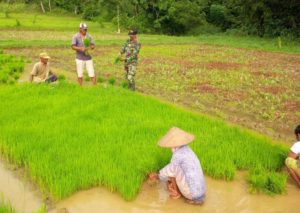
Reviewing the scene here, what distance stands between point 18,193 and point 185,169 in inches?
77.1

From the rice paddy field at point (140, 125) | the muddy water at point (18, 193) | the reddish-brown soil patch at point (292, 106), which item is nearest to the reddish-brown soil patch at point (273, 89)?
the rice paddy field at point (140, 125)

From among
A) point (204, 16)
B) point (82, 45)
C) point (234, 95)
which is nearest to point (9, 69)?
point (82, 45)

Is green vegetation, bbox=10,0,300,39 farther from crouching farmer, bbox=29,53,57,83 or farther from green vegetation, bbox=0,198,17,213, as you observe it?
green vegetation, bbox=0,198,17,213

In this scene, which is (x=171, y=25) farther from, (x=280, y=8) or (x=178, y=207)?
(x=178, y=207)

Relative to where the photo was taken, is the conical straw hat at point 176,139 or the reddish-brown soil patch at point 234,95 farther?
the reddish-brown soil patch at point 234,95

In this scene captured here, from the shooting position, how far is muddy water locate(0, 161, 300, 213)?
4.23 meters

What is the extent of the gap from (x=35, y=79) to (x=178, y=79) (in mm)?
4363

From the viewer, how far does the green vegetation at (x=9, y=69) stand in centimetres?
998

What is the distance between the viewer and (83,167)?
15.7 ft

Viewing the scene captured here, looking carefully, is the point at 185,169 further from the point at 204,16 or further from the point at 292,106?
the point at 204,16

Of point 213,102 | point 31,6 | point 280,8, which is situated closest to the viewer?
point 213,102

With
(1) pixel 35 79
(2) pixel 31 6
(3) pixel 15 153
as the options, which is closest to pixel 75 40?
(1) pixel 35 79

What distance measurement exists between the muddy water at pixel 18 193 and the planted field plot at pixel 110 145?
142 millimetres

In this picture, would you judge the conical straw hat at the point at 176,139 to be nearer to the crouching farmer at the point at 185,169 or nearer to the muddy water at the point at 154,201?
the crouching farmer at the point at 185,169
